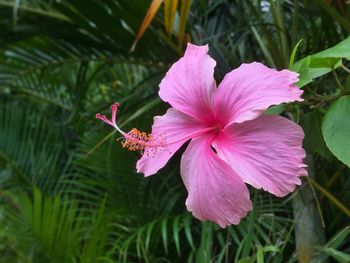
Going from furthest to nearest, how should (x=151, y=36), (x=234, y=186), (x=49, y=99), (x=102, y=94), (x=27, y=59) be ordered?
(x=49, y=99) → (x=102, y=94) → (x=27, y=59) → (x=151, y=36) → (x=234, y=186)

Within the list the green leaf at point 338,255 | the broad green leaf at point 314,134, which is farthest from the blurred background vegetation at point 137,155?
the broad green leaf at point 314,134

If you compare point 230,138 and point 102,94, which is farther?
point 102,94

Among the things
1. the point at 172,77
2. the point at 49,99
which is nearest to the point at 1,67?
the point at 49,99

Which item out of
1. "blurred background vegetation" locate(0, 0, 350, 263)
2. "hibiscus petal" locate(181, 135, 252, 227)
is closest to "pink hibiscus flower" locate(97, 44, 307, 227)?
"hibiscus petal" locate(181, 135, 252, 227)

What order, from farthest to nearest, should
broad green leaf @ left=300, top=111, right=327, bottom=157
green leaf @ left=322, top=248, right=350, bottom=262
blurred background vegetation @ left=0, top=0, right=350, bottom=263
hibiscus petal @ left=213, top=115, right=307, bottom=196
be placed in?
blurred background vegetation @ left=0, top=0, right=350, bottom=263, green leaf @ left=322, top=248, right=350, bottom=262, broad green leaf @ left=300, top=111, right=327, bottom=157, hibiscus petal @ left=213, top=115, right=307, bottom=196

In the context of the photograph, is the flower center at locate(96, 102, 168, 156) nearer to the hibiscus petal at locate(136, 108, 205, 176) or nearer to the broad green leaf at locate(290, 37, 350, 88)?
the hibiscus petal at locate(136, 108, 205, 176)

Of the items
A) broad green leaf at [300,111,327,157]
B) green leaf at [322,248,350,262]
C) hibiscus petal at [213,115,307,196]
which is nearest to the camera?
hibiscus petal at [213,115,307,196]

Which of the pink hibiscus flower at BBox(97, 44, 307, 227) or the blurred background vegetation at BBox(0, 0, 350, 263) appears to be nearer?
the pink hibiscus flower at BBox(97, 44, 307, 227)

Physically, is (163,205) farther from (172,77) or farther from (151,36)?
(172,77)

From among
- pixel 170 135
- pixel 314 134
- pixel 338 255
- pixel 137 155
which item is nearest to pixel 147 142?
pixel 170 135

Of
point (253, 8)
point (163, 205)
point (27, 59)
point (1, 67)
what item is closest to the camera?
point (253, 8)
